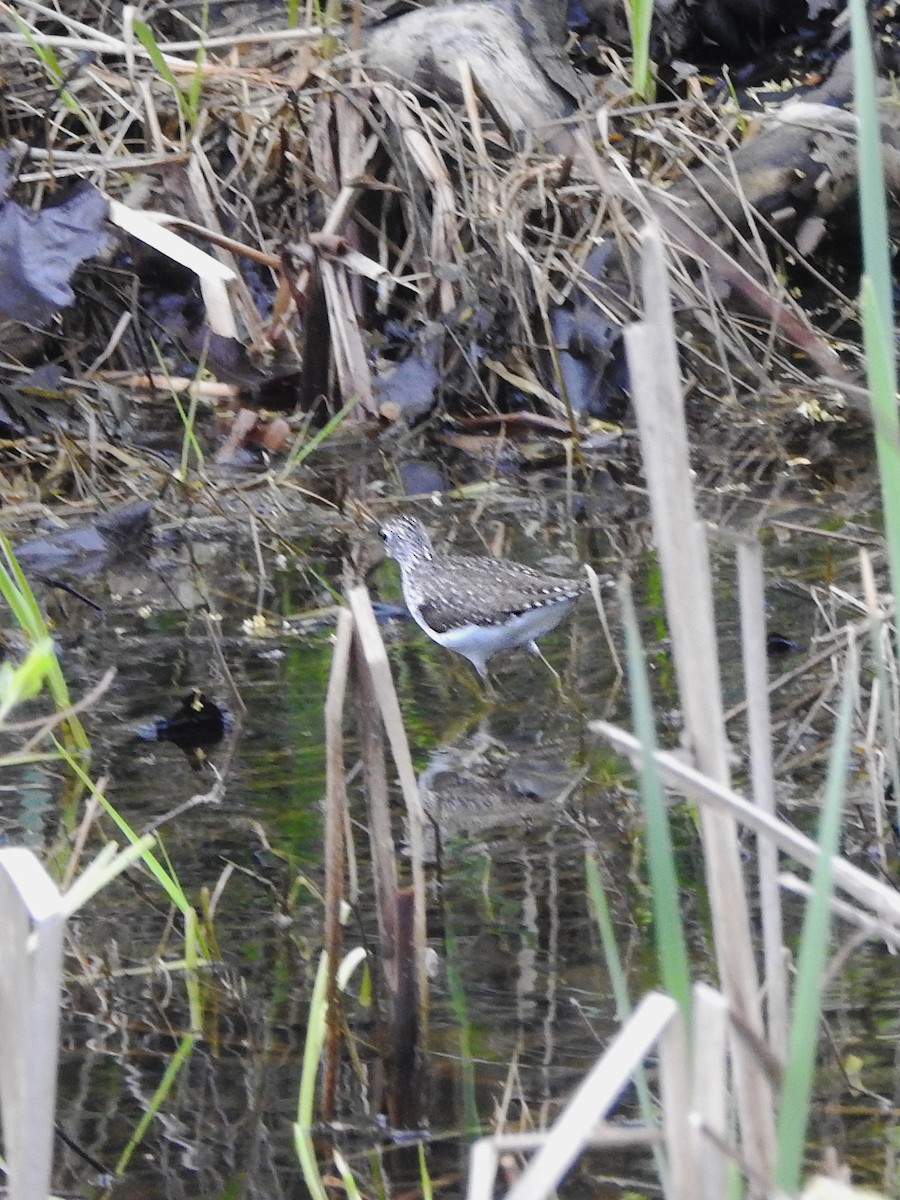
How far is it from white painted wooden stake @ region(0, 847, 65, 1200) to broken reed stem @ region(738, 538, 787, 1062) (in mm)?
788

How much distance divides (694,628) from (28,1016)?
855 millimetres

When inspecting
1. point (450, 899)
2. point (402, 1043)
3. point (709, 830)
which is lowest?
point (450, 899)

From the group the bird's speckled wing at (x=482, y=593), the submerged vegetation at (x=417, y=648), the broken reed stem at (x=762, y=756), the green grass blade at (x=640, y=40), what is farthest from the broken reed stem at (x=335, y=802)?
the green grass blade at (x=640, y=40)

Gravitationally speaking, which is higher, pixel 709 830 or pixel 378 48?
pixel 709 830

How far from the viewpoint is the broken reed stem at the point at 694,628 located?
1.93m

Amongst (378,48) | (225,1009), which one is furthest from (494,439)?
(225,1009)

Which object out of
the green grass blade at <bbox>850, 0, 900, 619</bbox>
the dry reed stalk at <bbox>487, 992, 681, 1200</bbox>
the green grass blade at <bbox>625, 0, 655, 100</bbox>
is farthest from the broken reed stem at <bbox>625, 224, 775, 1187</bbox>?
the green grass blade at <bbox>625, 0, 655, 100</bbox>

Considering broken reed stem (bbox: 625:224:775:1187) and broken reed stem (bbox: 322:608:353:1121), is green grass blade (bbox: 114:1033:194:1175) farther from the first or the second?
broken reed stem (bbox: 625:224:775:1187)

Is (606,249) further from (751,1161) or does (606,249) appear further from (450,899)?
(751,1161)

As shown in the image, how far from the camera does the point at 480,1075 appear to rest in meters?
3.08

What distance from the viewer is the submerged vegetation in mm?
2018

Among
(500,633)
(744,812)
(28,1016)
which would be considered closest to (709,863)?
A: (744,812)

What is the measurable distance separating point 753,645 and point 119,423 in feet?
18.9

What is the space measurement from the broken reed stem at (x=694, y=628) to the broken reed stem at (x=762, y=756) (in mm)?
95
